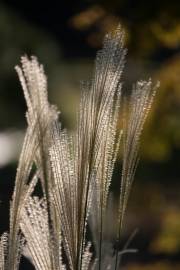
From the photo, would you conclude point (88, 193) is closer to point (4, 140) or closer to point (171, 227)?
point (171, 227)

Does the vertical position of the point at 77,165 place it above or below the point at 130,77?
below

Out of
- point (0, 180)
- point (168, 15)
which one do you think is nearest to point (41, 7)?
point (0, 180)

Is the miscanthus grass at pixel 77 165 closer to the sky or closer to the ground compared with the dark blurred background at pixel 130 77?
closer to the ground

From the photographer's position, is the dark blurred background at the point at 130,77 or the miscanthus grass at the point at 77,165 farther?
the dark blurred background at the point at 130,77

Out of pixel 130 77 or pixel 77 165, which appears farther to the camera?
pixel 130 77
